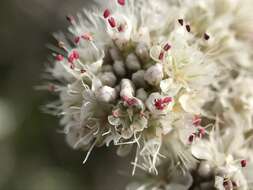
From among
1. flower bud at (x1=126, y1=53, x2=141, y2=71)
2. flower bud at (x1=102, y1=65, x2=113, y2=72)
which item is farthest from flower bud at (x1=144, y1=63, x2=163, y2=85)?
flower bud at (x1=102, y1=65, x2=113, y2=72)

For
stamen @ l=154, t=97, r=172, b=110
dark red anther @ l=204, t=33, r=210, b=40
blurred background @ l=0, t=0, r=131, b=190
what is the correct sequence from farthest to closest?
blurred background @ l=0, t=0, r=131, b=190
dark red anther @ l=204, t=33, r=210, b=40
stamen @ l=154, t=97, r=172, b=110

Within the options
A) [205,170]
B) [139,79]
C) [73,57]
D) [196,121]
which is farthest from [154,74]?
[205,170]

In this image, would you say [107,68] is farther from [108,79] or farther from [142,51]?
[142,51]

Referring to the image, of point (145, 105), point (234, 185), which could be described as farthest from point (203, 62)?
point (234, 185)

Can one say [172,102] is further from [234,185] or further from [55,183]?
[55,183]

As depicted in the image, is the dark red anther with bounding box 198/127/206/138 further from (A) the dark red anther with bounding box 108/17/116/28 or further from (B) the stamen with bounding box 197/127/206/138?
(A) the dark red anther with bounding box 108/17/116/28

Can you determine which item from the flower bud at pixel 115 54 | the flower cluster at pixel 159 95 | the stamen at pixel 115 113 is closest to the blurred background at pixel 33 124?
the flower cluster at pixel 159 95

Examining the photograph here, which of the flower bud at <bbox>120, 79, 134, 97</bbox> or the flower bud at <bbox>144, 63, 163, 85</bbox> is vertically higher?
the flower bud at <bbox>144, 63, 163, 85</bbox>
